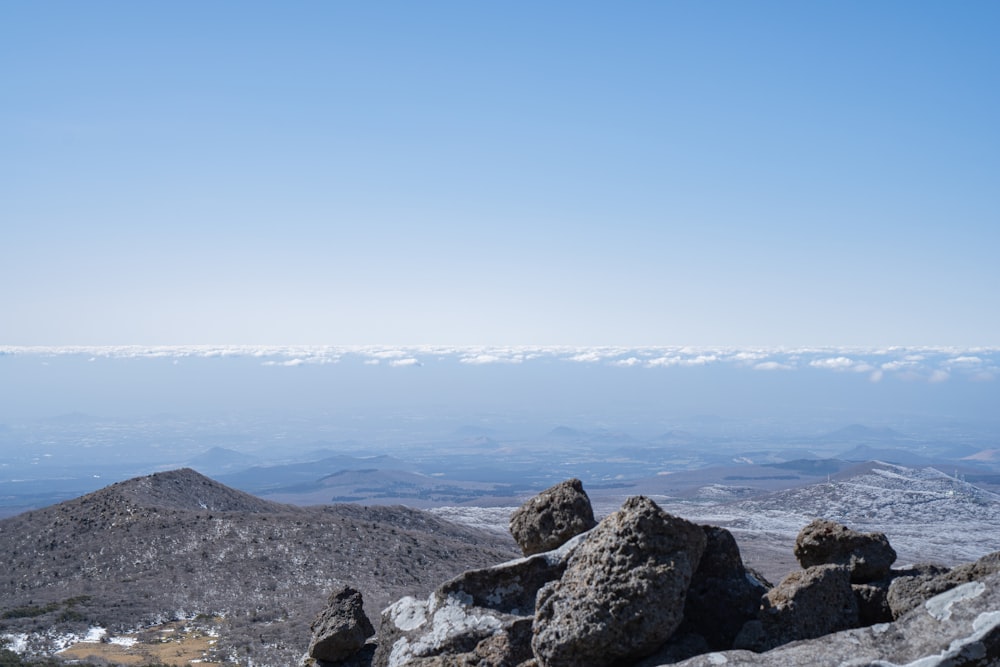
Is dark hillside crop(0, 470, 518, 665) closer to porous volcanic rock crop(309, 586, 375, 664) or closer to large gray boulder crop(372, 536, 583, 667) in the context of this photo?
porous volcanic rock crop(309, 586, 375, 664)

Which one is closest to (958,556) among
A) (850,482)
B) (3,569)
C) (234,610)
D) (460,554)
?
(850,482)

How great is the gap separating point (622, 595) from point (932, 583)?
2.93 meters

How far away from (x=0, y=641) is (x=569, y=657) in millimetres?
24140

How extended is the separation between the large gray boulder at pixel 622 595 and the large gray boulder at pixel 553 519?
2.28m

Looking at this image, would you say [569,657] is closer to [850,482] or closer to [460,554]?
[460,554]

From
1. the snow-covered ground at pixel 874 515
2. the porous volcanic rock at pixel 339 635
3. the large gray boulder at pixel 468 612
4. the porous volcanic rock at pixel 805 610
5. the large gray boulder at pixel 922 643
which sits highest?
the large gray boulder at pixel 922 643

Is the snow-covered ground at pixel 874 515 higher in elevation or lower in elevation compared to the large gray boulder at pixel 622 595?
lower

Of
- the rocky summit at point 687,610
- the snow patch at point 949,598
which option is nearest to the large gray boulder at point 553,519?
the rocky summit at point 687,610

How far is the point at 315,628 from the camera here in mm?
10992

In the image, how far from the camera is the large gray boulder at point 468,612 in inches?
330

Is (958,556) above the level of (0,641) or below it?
below

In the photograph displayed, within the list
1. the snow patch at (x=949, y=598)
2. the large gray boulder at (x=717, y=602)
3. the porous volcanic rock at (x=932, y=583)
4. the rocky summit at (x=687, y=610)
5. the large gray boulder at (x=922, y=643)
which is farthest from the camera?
the large gray boulder at (x=717, y=602)

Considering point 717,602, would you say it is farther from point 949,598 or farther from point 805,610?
point 949,598

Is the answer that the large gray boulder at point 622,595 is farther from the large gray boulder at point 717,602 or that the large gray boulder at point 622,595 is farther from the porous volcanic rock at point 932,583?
the porous volcanic rock at point 932,583
